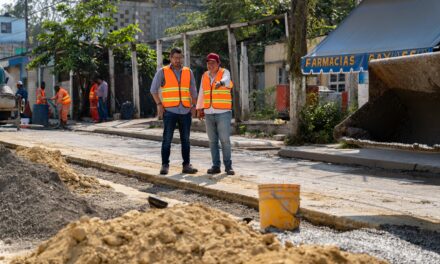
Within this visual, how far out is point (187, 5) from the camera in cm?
3534

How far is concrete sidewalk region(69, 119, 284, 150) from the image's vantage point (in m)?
16.0

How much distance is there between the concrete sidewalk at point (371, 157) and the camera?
11.3 metres

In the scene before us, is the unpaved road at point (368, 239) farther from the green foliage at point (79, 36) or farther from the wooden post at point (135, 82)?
the green foliage at point (79, 36)

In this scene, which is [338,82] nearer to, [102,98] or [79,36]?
[102,98]

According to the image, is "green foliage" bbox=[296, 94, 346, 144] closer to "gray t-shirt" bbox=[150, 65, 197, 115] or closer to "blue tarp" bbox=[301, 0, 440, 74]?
"blue tarp" bbox=[301, 0, 440, 74]

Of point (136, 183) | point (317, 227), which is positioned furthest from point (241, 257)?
point (136, 183)

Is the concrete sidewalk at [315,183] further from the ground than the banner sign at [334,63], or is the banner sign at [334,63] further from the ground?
the banner sign at [334,63]

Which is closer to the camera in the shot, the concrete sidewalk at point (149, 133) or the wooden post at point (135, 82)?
the concrete sidewalk at point (149, 133)

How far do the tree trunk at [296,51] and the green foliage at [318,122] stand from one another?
0.53 ft

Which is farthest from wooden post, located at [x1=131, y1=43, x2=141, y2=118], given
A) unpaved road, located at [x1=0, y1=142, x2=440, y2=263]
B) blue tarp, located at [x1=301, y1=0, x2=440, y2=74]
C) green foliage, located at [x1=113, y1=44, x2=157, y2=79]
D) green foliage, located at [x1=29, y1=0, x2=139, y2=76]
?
unpaved road, located at [x1=0, y1=142, x2=440, y2=263]

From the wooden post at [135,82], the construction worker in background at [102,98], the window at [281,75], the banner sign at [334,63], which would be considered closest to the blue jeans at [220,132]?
the banner sign at [334,63]

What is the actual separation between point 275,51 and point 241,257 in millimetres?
21424

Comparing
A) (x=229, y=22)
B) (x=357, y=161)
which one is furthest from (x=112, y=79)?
(x=357, y=161)

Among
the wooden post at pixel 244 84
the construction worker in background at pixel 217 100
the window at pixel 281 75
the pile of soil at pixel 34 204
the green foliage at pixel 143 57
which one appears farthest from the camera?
the green foliage at pixel 143 57
